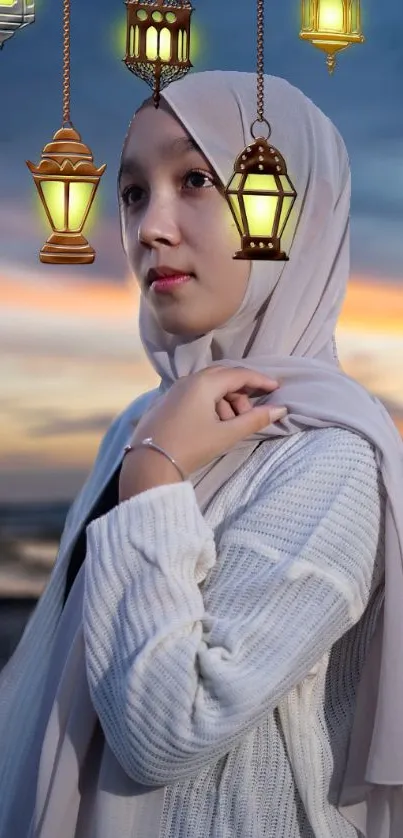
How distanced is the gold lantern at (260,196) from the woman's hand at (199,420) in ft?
0.41

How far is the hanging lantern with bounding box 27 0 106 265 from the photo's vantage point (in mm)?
1643

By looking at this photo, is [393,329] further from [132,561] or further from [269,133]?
[132,561]

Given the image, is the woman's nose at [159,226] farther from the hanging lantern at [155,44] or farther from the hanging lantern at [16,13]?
the hanging lantern at [16,13]

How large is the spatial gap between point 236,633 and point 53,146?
651 mm

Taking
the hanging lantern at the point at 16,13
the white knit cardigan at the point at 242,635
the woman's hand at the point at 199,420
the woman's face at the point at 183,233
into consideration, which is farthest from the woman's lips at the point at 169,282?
the hanging lantern at the point at 16,13

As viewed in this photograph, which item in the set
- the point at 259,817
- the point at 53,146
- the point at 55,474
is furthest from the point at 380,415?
the point at 55,474

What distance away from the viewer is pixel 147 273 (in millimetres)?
1508

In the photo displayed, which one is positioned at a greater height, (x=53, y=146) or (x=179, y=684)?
(x=53, y=146)

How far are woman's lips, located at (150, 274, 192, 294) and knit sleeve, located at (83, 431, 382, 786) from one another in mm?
250

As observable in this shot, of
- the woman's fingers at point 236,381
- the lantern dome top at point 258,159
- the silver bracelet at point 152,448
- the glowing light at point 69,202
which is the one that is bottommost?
the silver bracelet at point 152,448

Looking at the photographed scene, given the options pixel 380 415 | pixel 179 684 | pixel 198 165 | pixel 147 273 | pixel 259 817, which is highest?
pixel 198 165

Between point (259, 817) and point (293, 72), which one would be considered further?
point (293, 72)

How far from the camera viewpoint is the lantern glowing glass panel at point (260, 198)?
145 centimetres

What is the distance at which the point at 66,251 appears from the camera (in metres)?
1.65
